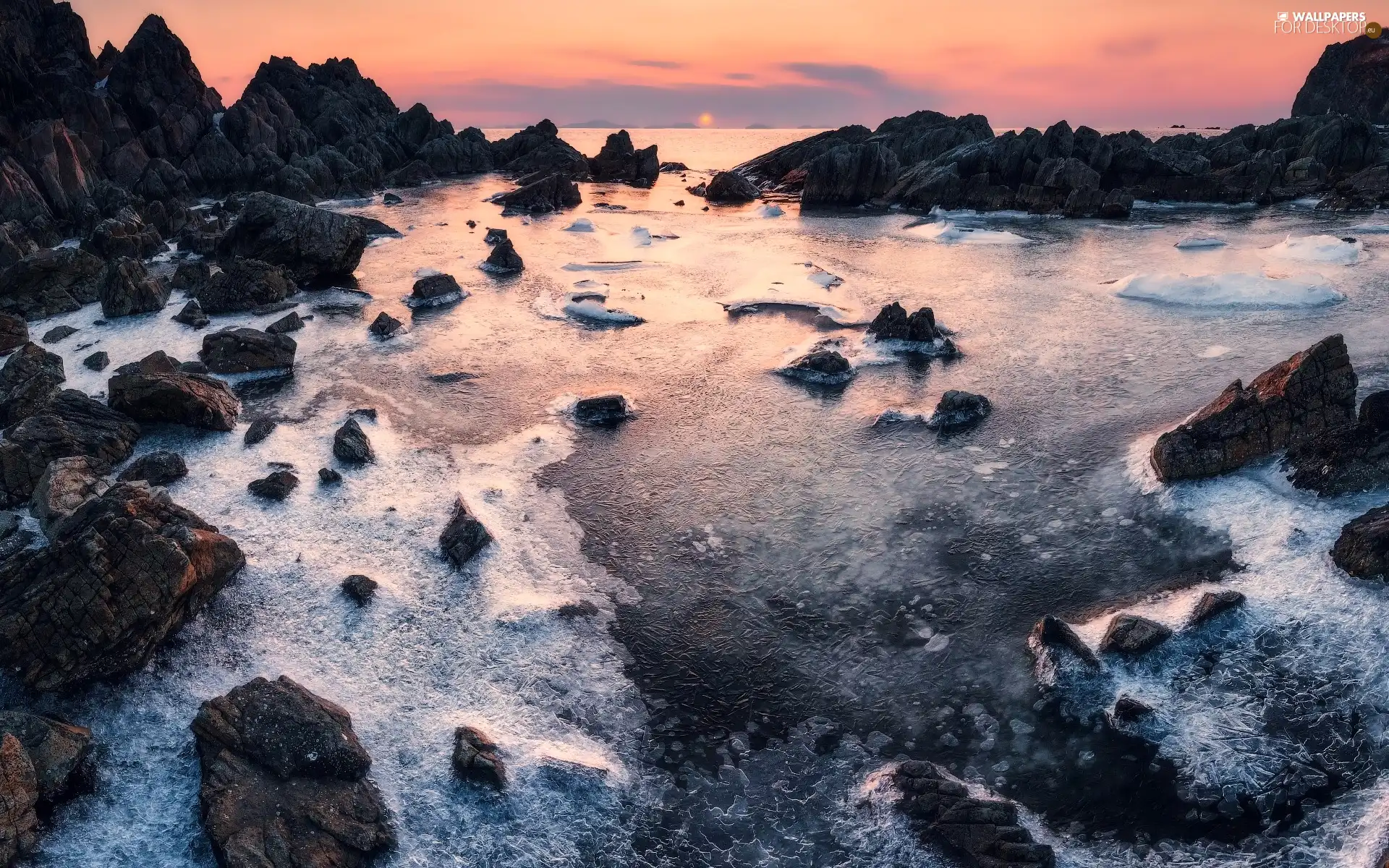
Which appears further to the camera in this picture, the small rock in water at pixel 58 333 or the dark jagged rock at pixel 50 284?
the dark jagged rock at pixel 50 284

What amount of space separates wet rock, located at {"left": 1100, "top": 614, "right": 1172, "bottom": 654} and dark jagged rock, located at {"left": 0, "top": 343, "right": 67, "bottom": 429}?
2487cm

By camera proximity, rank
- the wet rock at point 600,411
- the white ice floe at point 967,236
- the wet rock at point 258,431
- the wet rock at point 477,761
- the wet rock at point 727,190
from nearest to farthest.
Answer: the wet rock at point 477,761 < the wet rock at point 258,431 < the wet rock at point 600,411 < the white ice floe at point 967,236 < the wet rock at point 727,190

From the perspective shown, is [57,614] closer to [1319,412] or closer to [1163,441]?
[1163,441]

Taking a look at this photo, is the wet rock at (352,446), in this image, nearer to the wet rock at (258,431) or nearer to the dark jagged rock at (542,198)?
the wet rock at (258,431)

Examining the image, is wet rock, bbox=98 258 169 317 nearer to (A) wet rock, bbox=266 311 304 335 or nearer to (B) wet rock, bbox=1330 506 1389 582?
(A) wet rock, bbox=266 311 304 335

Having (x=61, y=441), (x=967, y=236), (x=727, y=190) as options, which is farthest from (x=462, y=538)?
(x=727, y=190)

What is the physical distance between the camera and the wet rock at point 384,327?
1168 inches

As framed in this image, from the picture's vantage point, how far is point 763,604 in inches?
582

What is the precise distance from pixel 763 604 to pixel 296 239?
32.3 meters

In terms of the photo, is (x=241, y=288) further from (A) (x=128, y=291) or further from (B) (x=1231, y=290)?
(B) (x=1231, y=290)

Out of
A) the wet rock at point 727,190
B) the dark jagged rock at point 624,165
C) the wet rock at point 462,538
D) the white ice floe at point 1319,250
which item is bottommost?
the wet rock at point 462,538

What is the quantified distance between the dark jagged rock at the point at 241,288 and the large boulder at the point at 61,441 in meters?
13.2

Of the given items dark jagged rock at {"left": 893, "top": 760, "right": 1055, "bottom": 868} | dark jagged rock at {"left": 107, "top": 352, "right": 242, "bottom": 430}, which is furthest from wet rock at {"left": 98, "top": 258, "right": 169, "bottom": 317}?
dark jagged rock at {"left": 893, "top": 760, "right": 1055, "bottom": 868}

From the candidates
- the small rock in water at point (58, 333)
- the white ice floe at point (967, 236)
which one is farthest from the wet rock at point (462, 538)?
the white ice floe at point (967, 236)
